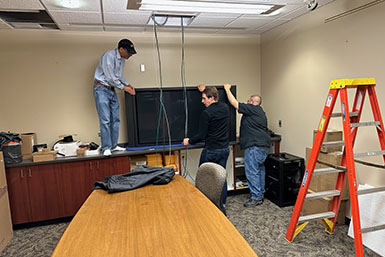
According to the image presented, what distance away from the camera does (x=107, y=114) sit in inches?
Answer: 139

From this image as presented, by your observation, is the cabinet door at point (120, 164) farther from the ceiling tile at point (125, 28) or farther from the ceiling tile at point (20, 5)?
the ceiling tile at point (20, 5)

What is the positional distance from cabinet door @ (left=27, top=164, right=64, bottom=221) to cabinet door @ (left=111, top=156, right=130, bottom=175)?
0.68 metres

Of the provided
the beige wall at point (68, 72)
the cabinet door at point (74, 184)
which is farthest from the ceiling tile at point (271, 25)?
the cabinet door at point (74, 184)

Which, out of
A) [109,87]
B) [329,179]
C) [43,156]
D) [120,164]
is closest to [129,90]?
[109,87]

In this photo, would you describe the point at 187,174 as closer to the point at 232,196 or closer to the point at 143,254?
the point at 232,196

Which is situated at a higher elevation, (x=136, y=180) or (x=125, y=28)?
(x=125, y=28)

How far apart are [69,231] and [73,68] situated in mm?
2880

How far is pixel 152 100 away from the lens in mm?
3762

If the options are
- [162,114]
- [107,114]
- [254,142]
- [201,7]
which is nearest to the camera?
[201,7]

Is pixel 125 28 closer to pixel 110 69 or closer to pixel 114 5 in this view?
pixel 110 69

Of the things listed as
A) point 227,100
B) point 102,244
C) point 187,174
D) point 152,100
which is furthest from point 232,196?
point 102,244

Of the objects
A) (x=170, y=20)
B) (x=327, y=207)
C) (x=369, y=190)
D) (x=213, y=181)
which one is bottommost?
(x=327, y=207)

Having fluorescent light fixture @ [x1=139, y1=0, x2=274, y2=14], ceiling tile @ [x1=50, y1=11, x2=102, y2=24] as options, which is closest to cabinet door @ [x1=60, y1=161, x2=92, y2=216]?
ceiling tile @ [x1=50, y1=11, x2=102, y2=24]

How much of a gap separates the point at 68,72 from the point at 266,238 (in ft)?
11.0
